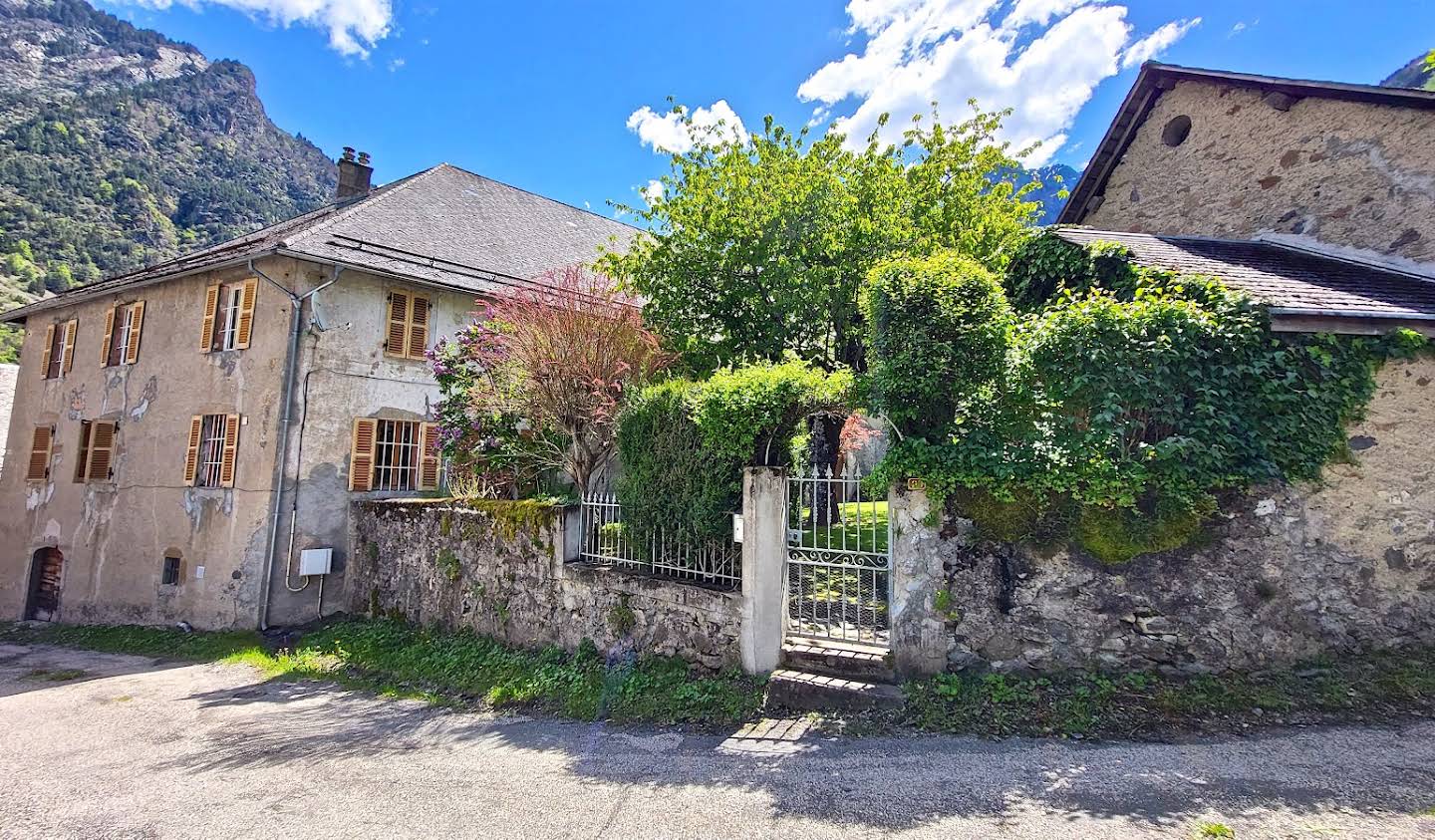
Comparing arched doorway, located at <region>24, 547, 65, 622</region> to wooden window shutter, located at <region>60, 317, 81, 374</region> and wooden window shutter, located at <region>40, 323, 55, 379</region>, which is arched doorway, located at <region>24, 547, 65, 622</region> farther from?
wooden window shutter, located at <region>40, 323, 55, 379</region>

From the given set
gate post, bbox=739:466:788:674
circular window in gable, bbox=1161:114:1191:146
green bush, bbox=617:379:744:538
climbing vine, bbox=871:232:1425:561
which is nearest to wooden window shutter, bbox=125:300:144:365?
green bush, bbox=617:379:744:538

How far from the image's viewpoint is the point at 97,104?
2197 inches

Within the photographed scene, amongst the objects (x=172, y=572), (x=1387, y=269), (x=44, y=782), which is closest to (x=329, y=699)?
(x=44, y=782)

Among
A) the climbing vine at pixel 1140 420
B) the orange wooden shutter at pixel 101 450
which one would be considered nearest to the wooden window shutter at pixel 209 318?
the orange wooden shutter at pixel 101 450

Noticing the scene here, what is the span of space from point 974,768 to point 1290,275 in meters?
6.74

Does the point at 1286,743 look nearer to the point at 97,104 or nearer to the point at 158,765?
the point at 158,765

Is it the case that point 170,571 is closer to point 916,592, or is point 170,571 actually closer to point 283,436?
point 283,436

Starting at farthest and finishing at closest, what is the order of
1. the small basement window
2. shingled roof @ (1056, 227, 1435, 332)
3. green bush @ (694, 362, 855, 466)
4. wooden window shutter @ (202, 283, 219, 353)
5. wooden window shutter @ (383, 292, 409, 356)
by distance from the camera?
wooden window shutter @ (202, 283, 219, 353) → wooden window shutter @ (383, 292, 409, 356) → the small basement window → green bush @ (694, 362, 855, 466) → shingled roof @ (1056, 227, 1435, 332)

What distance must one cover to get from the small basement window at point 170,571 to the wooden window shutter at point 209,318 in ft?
13.5

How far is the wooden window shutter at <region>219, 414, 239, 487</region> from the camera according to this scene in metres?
11.6

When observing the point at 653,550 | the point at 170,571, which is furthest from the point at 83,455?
the point at 653,550

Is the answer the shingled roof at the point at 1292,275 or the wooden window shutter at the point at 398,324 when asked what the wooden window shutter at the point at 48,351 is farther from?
the shingled roof at the point at 1292,275

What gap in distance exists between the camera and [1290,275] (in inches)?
275

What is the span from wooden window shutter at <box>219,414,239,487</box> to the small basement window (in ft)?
6.67
